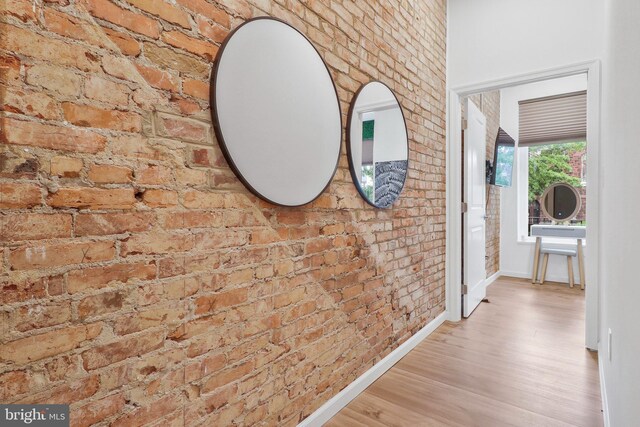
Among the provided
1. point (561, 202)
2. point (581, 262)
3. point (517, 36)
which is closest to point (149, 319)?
point (517, 36)

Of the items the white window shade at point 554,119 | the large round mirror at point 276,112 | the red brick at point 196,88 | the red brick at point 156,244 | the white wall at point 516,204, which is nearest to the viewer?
the red brick at point 156,244

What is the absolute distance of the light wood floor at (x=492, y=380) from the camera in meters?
1.79

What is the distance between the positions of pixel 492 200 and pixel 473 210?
172 cm

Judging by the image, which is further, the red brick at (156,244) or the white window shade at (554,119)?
the white window shade at (554,119)

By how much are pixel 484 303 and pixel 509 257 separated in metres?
1.77

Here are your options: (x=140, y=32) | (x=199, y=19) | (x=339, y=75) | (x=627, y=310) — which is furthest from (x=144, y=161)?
(x=627, y=310)

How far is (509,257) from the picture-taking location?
520 cm

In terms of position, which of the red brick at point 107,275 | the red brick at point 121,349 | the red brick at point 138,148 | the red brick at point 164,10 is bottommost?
the red brick at point 121,349

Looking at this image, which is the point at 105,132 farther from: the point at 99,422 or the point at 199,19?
the point at 99,422

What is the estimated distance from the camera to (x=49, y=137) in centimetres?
82

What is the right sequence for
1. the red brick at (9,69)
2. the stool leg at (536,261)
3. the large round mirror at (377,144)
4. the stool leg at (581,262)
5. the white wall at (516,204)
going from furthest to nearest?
1. the white wall at (516,204)
2. the stool leg at (536,261)
3. the stool leg at (581,262)
4. the large round mirror at (377,144)
5. the red brick at (9,69)

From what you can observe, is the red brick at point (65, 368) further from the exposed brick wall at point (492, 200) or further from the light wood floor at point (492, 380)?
the exposed brick wall at point (492, 200)

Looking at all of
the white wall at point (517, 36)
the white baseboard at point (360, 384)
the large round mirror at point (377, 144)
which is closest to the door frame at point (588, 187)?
the white wall at point (517, 36)

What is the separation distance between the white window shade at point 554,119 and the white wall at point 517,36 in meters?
2.41
